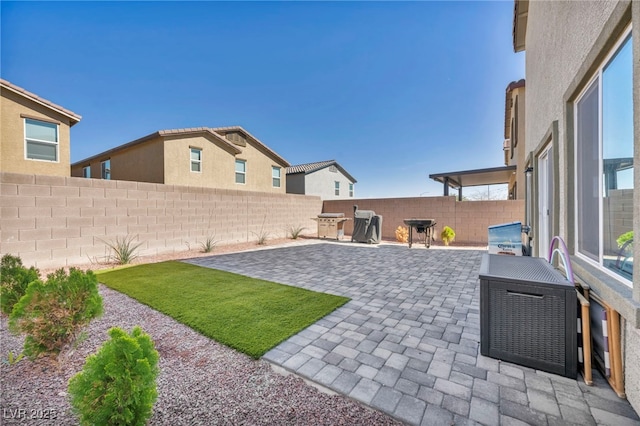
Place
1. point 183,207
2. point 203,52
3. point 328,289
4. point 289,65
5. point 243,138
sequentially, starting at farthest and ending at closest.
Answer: point 243,138 → point 289,65 → point 203,52 → point 183,207 → point 328,289

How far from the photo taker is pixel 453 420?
163cm

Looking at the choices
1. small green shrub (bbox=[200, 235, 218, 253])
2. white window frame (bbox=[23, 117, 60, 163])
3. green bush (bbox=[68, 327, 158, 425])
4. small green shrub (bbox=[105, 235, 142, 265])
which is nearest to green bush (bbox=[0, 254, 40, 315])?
green bush (bbox=[68, 327, 158, 425])

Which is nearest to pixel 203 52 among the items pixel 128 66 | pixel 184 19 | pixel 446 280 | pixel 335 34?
pixel 184 19

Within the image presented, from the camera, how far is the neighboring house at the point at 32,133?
8086mm

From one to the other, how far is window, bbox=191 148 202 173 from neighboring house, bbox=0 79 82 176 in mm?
4057

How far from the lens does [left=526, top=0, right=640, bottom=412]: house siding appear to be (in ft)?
5.17

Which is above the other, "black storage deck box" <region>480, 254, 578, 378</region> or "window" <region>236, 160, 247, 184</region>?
"window" <region>236, 160, 247, 184</region>

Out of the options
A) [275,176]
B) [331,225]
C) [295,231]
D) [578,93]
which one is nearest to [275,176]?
[275,176]

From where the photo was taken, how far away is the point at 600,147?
240 cm

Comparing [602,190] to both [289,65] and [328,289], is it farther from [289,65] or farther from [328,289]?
[289,65]

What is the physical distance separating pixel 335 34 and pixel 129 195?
8665 millimetres

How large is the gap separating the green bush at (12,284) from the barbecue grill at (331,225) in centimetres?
1026

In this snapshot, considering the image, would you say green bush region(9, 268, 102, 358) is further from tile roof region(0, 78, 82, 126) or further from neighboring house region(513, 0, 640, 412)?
tile roof region(0, 78, 82, 126)

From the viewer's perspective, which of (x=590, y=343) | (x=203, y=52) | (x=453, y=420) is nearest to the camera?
(x=453, y=420)
